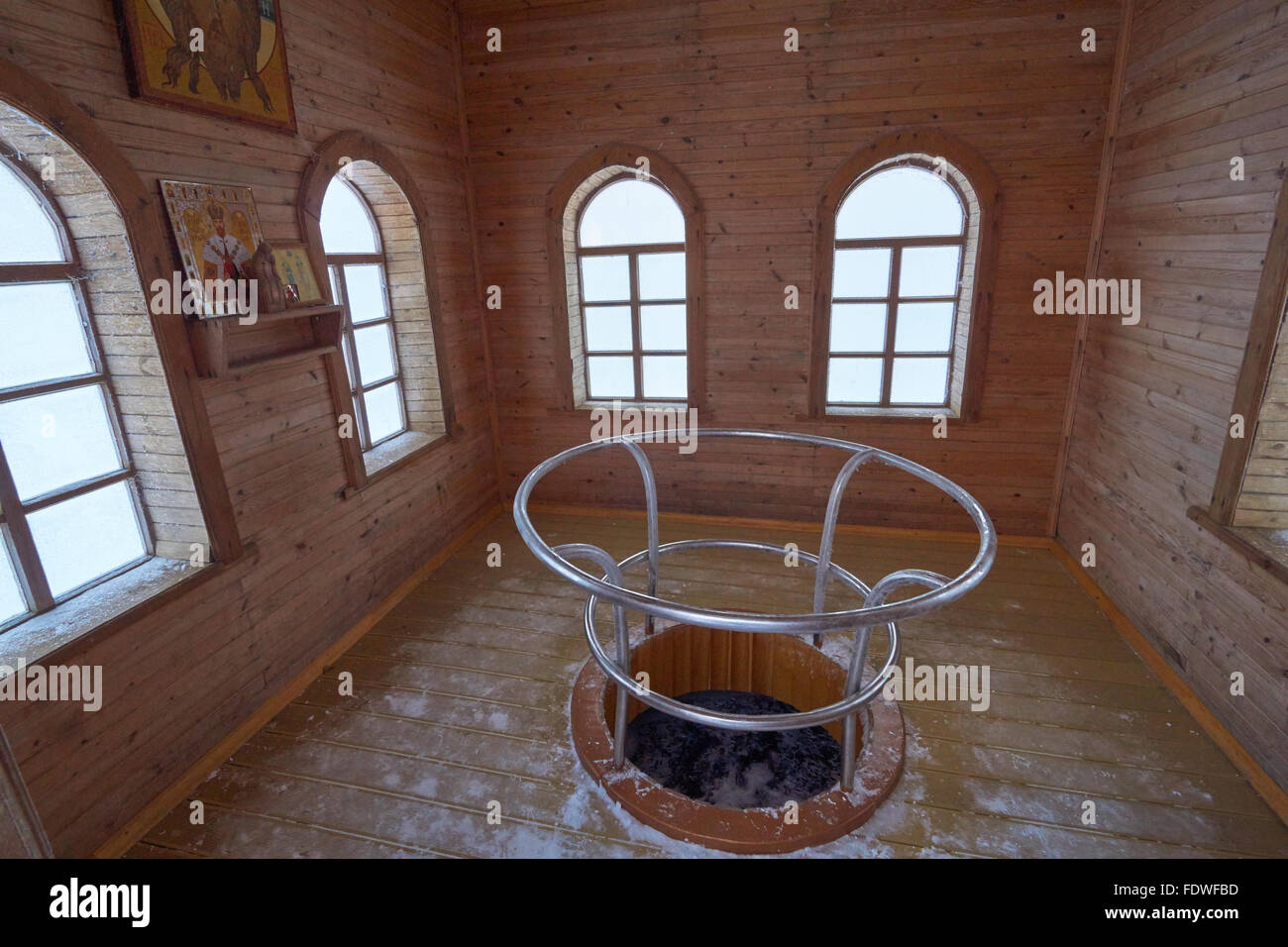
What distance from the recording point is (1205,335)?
2.88 meters

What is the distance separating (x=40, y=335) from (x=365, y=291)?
5.94ft

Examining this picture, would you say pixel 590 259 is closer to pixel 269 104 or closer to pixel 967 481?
pixel 269 104

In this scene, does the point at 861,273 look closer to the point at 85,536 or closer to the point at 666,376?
the point at 666,376

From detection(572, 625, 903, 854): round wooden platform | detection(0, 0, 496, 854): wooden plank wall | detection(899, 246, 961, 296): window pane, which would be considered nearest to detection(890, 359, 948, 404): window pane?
detection(899, 246, 961, 296): window pane

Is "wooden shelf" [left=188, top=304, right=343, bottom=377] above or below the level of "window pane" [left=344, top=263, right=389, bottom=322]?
below

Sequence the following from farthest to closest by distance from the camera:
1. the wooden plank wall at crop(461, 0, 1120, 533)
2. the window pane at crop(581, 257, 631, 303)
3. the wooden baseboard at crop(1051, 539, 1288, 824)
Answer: the window pane at crop(581, 257, 631, 303) < the wooden plank wall at crop(461, 0, 1120, 533) < the wooden baseboard at crop(1051, 539, 1288, 824)

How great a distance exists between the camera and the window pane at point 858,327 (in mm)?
4316

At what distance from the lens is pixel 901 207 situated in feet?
13.5

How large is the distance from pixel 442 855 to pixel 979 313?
3.98 meters

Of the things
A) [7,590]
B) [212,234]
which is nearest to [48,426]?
[7,590]

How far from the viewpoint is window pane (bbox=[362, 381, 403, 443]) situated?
13.0 feet

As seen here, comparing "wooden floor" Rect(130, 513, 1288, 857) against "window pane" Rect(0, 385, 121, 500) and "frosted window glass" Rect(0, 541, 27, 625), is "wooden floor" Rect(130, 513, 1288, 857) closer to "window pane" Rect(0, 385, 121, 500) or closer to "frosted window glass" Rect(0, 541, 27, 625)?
"frosted window glass" Rect(0, 541, 27, 625)

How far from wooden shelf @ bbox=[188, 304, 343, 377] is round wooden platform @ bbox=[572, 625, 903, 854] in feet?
6.45

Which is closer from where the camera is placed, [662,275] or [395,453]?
[395,453]
